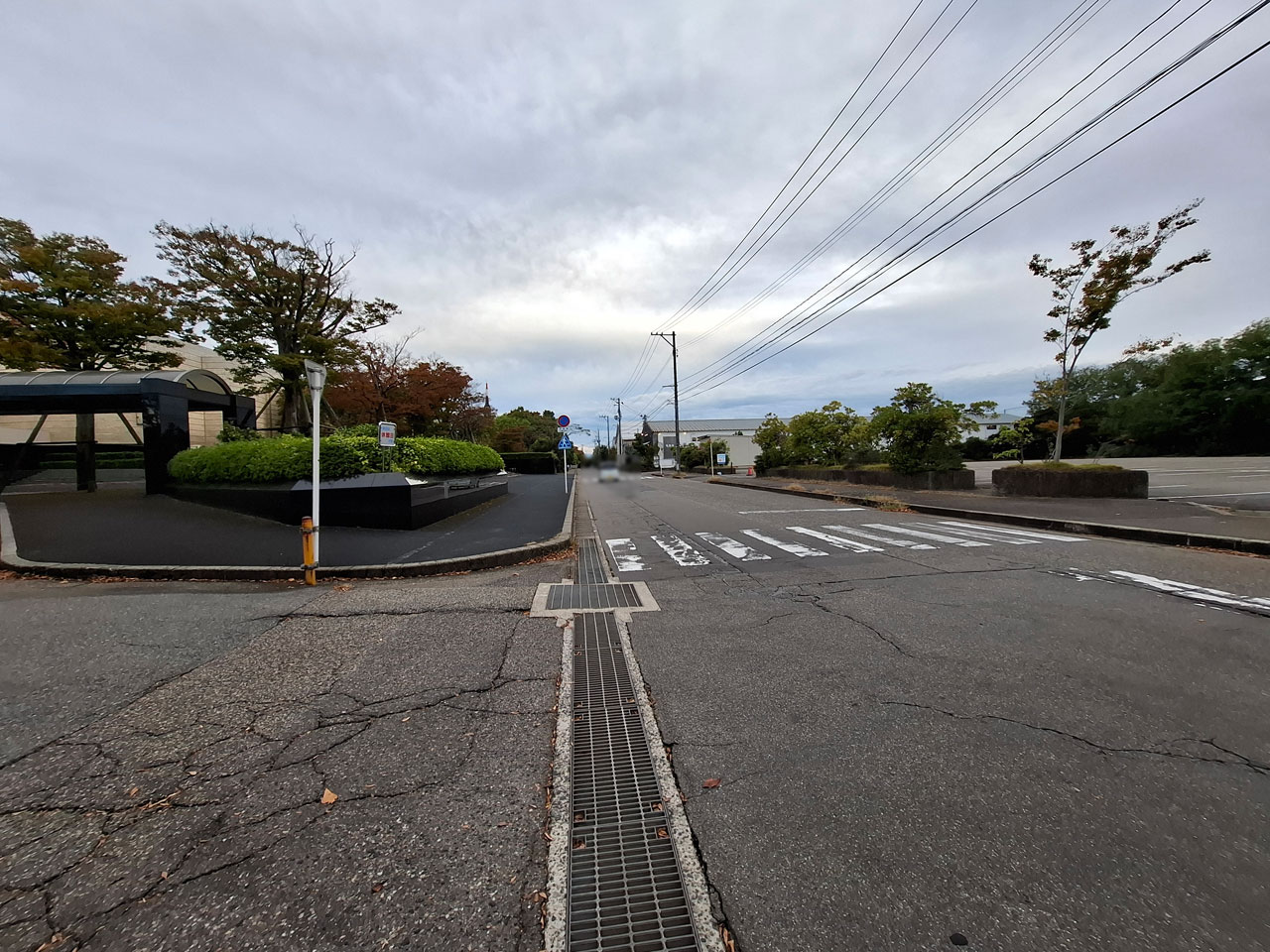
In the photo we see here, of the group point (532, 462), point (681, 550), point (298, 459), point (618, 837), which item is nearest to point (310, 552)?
point (298, 459)

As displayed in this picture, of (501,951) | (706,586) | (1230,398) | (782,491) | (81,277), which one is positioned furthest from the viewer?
(1230,398)

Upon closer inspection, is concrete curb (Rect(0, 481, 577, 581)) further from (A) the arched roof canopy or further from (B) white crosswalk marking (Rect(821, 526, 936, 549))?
(A) the arched roof canopy

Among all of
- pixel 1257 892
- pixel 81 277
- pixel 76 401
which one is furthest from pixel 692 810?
pixel 81 277

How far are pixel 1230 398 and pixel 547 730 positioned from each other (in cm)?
5272

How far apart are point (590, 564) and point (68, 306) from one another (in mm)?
19293

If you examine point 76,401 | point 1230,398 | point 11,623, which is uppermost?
point 1230,398

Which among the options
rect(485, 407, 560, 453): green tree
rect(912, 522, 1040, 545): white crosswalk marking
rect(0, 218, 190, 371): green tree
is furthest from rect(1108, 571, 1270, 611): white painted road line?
rect(485, 407, 560, 453): green tree

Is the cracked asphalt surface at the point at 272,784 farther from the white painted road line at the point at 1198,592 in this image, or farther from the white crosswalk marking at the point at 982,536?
the white crosswalk marking at the point at 982,536

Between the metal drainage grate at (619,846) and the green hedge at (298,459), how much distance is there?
8.59 meters

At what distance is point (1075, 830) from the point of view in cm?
208

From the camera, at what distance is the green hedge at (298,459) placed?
10094mm

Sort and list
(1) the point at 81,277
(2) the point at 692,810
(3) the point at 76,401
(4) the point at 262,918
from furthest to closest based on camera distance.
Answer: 1. (1) the point at 81,277
2. (3) the point at 76,401
3. (2) the point at 692,810
4. (4) the point at 262,918

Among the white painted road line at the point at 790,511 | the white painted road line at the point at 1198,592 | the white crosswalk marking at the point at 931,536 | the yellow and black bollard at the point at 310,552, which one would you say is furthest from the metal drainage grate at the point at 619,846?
the white painted road line at the point at 790,511

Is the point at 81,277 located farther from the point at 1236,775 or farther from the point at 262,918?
the point at 1236,775
